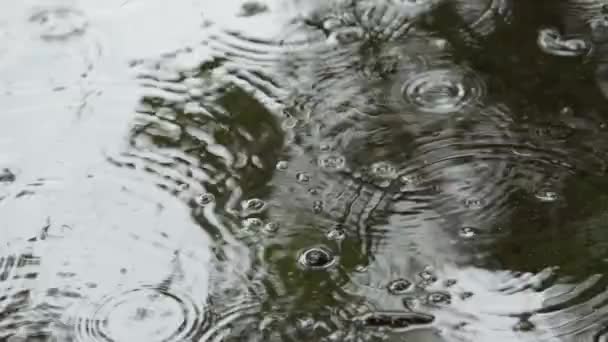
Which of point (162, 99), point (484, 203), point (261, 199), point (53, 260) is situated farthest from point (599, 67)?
point (53, 260)

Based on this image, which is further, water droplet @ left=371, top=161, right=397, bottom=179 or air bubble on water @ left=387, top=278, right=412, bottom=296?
water droplet @ left=371, top=161, right=397, bottom=179

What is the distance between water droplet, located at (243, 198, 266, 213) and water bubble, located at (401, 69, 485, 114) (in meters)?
0.36

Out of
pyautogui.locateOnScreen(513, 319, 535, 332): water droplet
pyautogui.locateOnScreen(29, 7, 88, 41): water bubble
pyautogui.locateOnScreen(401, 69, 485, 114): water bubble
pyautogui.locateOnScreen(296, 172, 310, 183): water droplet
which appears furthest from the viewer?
pyautogui.locateOnScreen(29, 7, 88, 41): water bubble

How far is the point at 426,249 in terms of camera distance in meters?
1.30

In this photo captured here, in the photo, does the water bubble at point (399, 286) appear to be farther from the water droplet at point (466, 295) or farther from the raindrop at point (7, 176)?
the raindrop at point (7, 176)

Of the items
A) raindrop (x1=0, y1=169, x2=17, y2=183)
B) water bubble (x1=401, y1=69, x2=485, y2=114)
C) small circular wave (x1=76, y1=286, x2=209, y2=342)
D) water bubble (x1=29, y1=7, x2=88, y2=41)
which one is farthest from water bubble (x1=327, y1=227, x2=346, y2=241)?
water bubble (x1=29, y1=7, x2=88, y2=41)

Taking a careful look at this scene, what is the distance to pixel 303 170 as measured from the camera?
56.7 inches

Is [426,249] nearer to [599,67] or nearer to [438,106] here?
[438,106]

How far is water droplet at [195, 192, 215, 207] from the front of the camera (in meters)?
1.40

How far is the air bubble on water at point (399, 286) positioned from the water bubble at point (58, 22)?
0.92m

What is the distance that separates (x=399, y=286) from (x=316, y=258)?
0.44 ft

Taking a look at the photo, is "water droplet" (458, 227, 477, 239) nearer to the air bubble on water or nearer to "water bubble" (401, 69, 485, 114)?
the air bubble on water

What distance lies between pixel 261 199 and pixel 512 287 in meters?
0.42

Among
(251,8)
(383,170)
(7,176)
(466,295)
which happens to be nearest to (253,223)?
(383,170)
